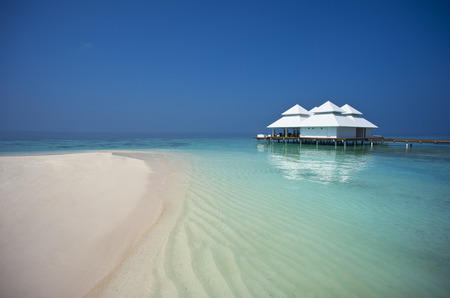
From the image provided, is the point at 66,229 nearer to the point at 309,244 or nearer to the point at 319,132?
the point at 309,244

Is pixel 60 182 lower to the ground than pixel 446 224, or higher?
higher

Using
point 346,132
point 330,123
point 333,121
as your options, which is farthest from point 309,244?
point 346,132

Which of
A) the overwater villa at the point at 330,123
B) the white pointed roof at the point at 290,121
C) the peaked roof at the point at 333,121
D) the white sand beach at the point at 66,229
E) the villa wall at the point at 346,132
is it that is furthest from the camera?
the white pointed roof at the point at 290,121

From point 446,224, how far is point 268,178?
4.90m

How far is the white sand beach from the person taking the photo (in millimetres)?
2584

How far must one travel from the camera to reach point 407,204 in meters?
A: 5.74

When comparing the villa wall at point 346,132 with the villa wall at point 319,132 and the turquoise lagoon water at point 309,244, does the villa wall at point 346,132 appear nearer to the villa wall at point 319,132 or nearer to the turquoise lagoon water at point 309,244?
the villa wall at point 319,132

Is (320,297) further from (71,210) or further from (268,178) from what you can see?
(268,178)

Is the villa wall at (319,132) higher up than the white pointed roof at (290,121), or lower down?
lower down

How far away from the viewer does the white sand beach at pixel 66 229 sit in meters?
2.58

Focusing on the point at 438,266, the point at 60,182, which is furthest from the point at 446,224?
the point at 60,182

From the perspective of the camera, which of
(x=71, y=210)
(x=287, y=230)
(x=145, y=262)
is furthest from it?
(x=71, y=210)

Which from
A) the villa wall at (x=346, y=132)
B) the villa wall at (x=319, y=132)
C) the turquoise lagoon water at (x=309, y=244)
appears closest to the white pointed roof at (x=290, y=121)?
the villa wall at (x=319, y=132)

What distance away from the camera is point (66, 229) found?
12.2ft
